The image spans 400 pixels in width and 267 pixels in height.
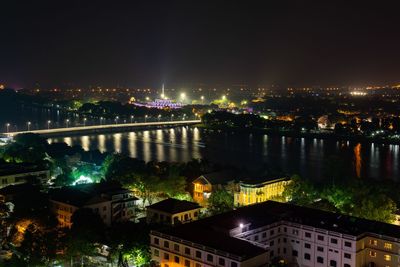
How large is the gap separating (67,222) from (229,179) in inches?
90.2

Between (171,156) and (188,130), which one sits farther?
(188,130)

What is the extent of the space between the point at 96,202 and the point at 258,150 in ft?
22.9

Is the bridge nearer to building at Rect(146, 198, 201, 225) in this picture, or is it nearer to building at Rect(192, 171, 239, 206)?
building at Rect(192, 171, 239, 206)

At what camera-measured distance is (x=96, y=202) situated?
15.4 ft

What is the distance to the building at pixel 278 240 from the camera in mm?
3238

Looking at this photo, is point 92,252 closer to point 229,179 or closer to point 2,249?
point 2,249

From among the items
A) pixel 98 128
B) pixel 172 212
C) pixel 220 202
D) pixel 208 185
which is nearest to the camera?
pixel 172 212

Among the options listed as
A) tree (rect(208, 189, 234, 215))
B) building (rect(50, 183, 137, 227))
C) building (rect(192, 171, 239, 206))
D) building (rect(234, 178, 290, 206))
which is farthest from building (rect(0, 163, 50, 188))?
building (rect(234, 178, 290, 206))

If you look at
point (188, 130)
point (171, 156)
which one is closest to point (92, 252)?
point (171, 156)

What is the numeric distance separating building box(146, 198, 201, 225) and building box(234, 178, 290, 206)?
1114mm

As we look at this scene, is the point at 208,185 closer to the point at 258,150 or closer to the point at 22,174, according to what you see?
the point at 22,174

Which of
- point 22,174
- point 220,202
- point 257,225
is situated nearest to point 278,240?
point 257,225

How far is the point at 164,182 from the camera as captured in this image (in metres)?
5.59

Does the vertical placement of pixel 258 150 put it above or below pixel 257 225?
below
